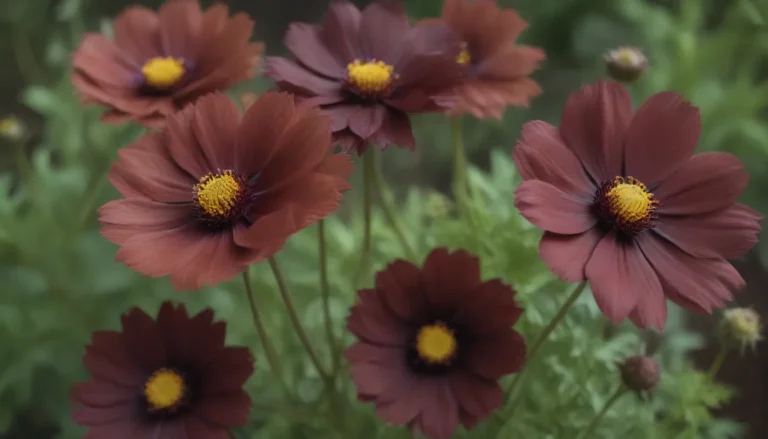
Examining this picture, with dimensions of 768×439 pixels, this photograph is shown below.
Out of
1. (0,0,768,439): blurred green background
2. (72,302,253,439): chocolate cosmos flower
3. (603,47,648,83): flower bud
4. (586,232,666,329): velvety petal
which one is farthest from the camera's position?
(0,0,768,439): blurred green background

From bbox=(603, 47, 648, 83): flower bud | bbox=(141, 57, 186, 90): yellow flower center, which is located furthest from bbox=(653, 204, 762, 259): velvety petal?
bbox=(141, 57, 186, 90): yellow flower center

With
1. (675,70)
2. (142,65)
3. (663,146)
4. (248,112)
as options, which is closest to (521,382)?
(663,146)

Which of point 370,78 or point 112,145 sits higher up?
point 112,145

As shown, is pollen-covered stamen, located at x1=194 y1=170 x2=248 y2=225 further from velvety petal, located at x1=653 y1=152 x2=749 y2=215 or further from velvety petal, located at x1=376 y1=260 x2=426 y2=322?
velvety petal, located at x1=653 y1=152 x2=749 y2=215

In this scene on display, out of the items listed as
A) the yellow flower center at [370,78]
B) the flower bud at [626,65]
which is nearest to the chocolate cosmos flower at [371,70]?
the yellow flower center at [370,78]

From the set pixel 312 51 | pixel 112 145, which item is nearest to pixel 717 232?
pixel 312 51

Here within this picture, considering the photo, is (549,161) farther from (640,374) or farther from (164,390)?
(164,390)
